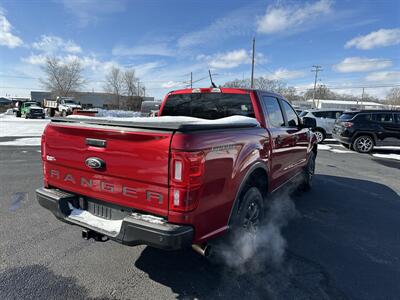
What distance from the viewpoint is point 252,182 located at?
333 centimetres

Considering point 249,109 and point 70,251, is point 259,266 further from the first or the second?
point 70,251

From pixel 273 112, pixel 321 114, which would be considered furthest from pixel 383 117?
pixel 273 112

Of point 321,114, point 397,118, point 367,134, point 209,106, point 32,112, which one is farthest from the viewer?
point 32,112

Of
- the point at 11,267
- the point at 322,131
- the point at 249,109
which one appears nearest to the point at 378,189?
the point at 249,109

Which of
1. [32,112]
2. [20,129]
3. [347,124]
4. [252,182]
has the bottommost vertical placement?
[20,129]

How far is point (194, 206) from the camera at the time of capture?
227 cm

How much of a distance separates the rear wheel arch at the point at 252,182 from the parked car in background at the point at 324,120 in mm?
12213

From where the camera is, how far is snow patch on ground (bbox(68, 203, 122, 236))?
8.25ft

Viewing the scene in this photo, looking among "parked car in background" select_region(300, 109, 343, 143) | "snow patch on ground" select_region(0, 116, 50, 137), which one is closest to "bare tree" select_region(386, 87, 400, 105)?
"parked car in background" select_region(300, 109, 343, 143)

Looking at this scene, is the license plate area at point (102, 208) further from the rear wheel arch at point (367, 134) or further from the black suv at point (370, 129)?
the rear wheel arch at point (367, 134)

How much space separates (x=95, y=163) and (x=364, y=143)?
12.5 meters

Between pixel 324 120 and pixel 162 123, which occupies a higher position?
pixel 324 120

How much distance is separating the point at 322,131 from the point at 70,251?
561 inches

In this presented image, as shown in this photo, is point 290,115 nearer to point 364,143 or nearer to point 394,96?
point 364,143
